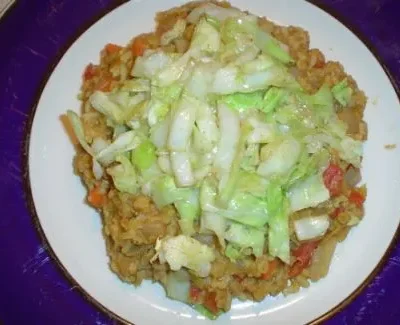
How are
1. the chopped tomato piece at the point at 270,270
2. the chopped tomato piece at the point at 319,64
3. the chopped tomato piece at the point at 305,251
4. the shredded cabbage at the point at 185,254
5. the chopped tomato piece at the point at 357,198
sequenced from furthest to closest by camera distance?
the chopped tomato piece at the point at 319,64 < the chopped tomato piece at the point at 357,198 < the chopped tomato piece at the point at 305,251 < the chopped tomato piece at the point at 270,270 < the shredded cabbage at the point at 185,254

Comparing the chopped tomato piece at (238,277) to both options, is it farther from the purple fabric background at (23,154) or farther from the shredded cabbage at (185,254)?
the purple fabric background at (23,154)

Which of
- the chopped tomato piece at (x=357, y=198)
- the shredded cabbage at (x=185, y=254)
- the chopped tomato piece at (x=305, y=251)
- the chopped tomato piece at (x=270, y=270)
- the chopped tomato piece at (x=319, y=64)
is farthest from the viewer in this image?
the chopped tomato piece at (x=319, y=64)

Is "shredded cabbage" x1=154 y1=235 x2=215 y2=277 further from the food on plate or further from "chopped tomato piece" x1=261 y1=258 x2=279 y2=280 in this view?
"chopped tomato piece" x1=261 y1=258 x2=279 y2=280

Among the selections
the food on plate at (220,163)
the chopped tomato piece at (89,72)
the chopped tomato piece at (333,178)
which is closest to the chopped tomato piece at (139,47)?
the food on plate at (220,163)

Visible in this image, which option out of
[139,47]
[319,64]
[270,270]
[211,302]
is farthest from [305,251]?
[139,47]

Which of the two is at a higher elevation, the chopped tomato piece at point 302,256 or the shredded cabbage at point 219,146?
the shredded cabbage at point 219,146

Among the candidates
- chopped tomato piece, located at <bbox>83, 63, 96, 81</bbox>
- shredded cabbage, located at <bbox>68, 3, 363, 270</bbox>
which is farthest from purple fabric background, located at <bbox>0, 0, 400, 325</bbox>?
shredded cabbage, located at <bbox>68, 3, 363, 270</bbox>

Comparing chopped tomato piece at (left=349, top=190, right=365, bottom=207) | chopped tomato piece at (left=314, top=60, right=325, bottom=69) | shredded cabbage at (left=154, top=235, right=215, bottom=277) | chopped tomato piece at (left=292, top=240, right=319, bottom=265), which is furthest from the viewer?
chopped tomato piece at (left=314, top=60, right=325, bottom=69)

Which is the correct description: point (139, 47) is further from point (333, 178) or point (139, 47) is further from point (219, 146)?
point (333, 178)
